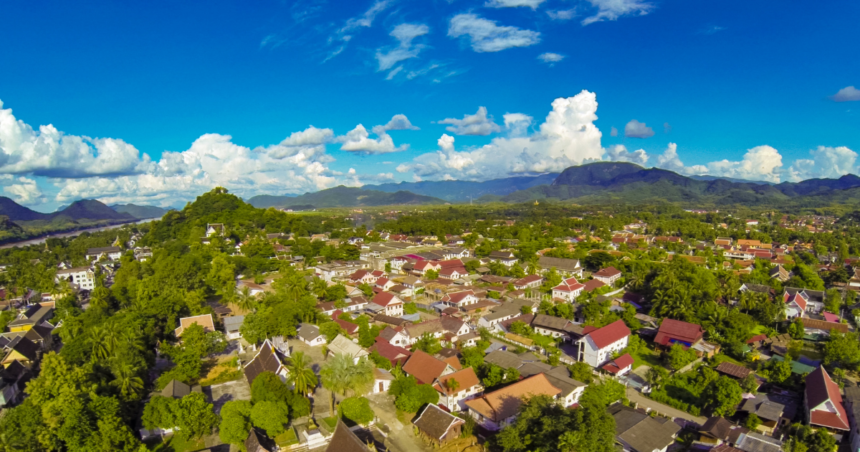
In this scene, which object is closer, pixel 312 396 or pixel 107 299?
pixel 312 396

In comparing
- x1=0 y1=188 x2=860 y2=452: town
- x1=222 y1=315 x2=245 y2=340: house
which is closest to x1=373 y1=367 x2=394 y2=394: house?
x1=0 y1=188 x2=860 y2=452: town

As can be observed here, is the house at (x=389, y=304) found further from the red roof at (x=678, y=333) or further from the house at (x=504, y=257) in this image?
the house at (x=504, y=257)

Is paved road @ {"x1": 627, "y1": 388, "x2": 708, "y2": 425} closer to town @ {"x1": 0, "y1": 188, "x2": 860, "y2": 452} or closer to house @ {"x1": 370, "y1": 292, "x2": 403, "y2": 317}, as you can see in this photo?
town @ {"x1": 0, "y1": 188, "x2": 860, "y2": 452}

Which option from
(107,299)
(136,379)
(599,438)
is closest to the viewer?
(599,438)

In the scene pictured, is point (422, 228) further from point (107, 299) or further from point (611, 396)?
point (611, 396)

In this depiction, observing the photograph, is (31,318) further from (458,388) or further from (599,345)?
(599,345)

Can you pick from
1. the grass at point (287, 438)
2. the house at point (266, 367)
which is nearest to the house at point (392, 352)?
the house at point (266, 367)

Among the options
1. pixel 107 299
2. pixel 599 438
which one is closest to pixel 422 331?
pixel 599 438
